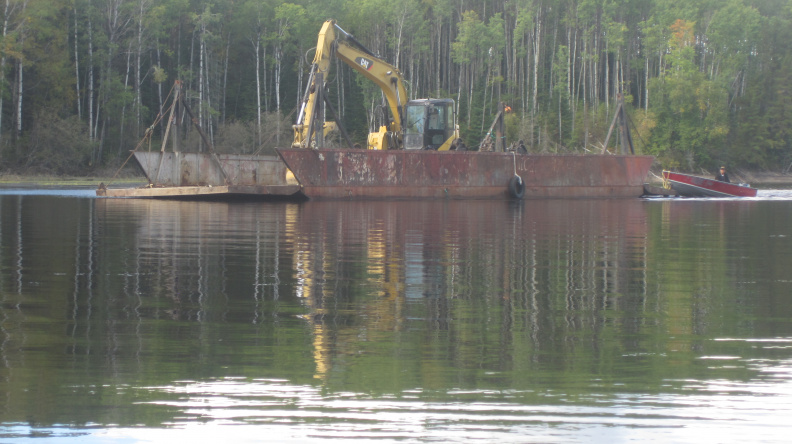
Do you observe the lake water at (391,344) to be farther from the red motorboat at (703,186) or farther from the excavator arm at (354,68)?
the red motorboat at (703,186)

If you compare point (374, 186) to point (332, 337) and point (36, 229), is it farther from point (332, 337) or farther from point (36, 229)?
point (332, 337)

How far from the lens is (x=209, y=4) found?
6994 cm

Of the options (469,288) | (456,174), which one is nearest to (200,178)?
(456,174)

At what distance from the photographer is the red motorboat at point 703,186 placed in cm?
4278

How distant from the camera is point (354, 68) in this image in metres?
36.4

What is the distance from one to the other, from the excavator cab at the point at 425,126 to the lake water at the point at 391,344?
22894mm

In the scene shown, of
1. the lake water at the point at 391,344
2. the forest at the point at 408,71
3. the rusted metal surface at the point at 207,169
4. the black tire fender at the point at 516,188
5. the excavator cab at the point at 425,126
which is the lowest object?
the lake water at the point at 391,344

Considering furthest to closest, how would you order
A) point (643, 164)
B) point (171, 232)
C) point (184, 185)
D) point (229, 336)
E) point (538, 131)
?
1. point (538, 131)
2. point (643, 164)
3. point (184, 185)
4. point (171, 232)
5. point (229, 336)

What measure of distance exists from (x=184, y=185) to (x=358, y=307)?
26171mm

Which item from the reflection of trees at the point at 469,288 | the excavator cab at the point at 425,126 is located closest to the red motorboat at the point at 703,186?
the excavator cab at the point at 425,126

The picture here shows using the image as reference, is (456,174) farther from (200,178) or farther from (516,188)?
(200,178)

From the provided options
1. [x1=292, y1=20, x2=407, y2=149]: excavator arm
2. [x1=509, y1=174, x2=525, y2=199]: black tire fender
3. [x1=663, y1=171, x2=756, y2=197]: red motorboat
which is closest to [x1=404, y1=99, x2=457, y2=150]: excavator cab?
[x1=292, y1=20, x2=407, y2=149]: excavator arm

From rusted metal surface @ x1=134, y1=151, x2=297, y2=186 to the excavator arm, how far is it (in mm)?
2130

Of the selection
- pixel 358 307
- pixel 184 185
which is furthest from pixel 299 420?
pixel 184 185
